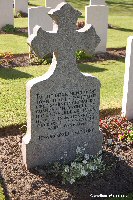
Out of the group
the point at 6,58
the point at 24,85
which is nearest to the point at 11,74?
the point at 24,85

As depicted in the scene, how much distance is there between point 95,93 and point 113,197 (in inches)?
69.2

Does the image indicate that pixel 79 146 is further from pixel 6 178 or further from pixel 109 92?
pixel 109 92

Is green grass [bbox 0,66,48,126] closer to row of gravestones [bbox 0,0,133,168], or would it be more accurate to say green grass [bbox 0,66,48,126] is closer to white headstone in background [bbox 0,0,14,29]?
row of gravestones [bbox 0,0,133,168]

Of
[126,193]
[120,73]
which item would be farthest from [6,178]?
[120,73]

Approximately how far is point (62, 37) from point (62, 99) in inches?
40.2

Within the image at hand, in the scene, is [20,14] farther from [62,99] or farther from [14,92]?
[62,99]

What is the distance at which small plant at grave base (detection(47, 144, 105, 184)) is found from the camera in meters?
6.04

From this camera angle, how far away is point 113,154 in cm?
685

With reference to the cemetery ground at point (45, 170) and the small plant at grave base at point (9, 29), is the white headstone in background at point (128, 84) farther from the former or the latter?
the small plant at grave base at point (9, 29)

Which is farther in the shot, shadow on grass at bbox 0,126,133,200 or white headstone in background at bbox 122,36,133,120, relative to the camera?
white headstone in background at bbox 122,36,133,120

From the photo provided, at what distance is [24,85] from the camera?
1012cm

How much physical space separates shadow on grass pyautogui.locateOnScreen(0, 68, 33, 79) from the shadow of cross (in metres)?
4.91

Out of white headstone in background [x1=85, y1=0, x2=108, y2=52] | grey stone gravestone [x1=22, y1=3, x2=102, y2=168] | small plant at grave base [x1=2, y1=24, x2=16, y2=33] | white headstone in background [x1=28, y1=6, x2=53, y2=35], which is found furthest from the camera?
small plant at grave base [x1=2, y1=24, x2=16, y2=33]

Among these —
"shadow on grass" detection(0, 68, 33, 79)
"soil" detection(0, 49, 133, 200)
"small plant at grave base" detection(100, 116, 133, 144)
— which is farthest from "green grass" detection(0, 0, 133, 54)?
"soil" detection(0, 49, 133, 200)
